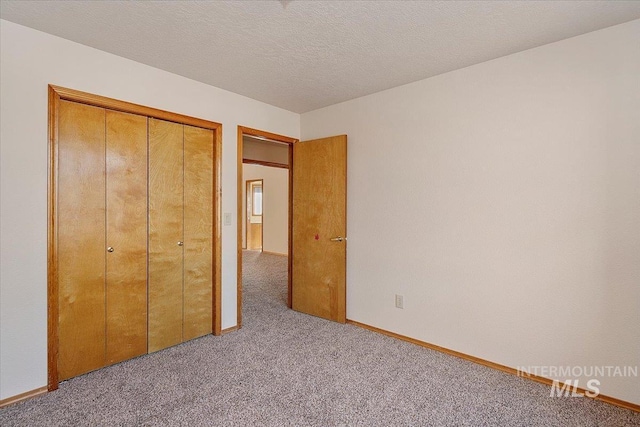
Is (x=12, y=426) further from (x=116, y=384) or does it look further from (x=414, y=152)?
(x=414, y=152)

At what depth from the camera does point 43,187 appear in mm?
2170

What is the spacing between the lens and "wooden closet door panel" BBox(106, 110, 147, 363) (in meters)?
2.51

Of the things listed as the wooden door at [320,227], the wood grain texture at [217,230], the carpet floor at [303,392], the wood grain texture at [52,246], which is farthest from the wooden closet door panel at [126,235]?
the wooden door at [320,227]

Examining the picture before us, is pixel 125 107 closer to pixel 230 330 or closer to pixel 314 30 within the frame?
pixel 314 30

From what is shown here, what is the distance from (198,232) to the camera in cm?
307

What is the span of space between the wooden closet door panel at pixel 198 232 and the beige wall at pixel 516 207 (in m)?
1.62

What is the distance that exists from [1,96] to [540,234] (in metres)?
3.81

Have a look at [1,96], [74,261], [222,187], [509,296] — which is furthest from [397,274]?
[1,96]

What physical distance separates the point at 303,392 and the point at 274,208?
6541 mm

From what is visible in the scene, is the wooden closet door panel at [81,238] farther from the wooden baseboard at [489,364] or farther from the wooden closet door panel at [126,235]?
the wooden baseboard at [489,364]

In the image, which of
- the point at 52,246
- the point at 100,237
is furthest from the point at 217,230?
the point at 52,246

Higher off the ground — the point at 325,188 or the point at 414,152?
the point at 414,152

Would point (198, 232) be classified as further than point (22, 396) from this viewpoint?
Yes

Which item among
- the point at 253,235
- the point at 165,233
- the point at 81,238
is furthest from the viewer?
the point at 253,235
